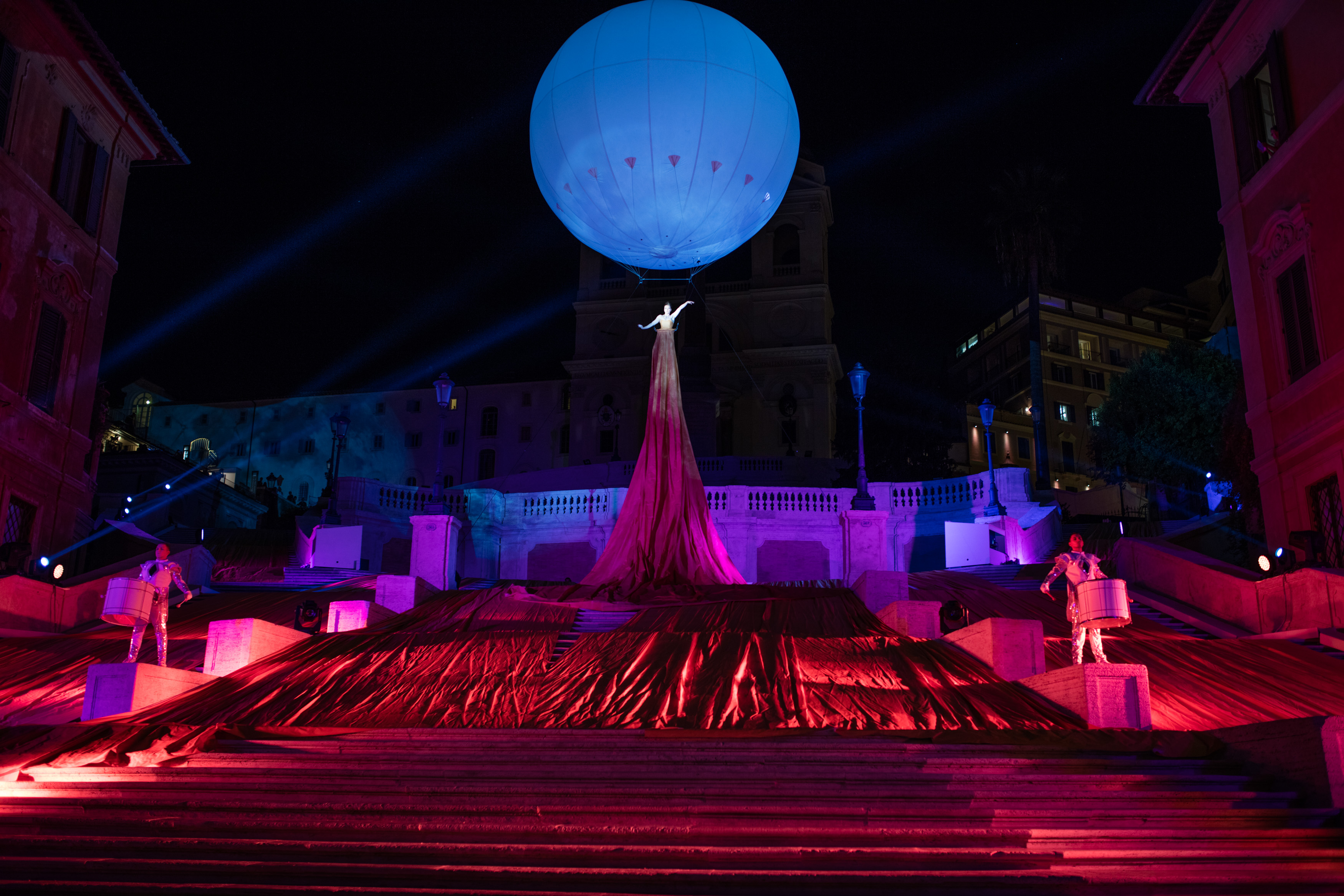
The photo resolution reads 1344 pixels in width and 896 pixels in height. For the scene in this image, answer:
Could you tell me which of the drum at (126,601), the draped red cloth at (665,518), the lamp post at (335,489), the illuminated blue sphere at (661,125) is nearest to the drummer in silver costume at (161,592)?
the drum at (126,601)

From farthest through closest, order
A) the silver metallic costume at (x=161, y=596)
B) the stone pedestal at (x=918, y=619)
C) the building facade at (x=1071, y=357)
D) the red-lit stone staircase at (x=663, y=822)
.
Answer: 1. the building facade at (x=1071, y=357)
2. the stone pedestal at (x=918, y=619)
3. the silver metallic costume at (x=161, y=596)
4. the red-lit stone staircase at (x=663, y=822)

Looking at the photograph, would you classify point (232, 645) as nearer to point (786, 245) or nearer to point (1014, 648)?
point (1014, 648)

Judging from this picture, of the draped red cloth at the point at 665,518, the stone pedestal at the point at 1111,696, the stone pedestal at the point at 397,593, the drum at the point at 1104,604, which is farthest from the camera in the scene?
the draped red cloth at the point at 665,518

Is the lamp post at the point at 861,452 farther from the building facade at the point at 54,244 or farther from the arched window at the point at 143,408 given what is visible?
the arched window at the point at 143,408

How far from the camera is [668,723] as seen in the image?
11914mm

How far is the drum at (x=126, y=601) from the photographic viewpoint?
40.4ft

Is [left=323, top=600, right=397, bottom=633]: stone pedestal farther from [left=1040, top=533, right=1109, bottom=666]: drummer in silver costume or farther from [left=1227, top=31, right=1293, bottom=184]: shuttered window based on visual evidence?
[left=1227, top=31, right=1293, bottom=184]: shuttered window

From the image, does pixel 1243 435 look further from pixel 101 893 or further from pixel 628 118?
pixel 101 893

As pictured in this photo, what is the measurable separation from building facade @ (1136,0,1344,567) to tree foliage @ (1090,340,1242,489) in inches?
878

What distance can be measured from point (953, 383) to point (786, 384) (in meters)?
27.6

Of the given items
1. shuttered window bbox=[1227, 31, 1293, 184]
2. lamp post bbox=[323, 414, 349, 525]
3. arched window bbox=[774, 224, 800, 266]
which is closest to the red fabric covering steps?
shuttered window bbox=[1227, 31, 1293, 184]

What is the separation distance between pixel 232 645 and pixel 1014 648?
10.3 metres

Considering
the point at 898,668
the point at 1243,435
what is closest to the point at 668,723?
the point at 898,668

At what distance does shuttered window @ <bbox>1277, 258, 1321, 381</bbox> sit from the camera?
806 inches
